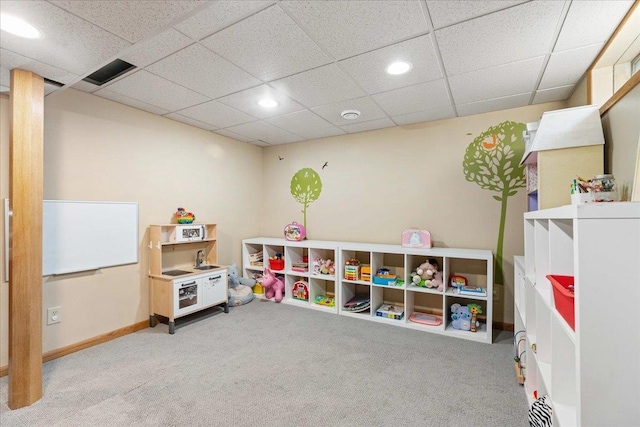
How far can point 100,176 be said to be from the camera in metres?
2.94

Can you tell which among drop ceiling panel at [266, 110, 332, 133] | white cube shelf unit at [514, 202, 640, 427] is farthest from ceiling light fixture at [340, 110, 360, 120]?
white cube shelf unit at [514, 202, 640, 427]

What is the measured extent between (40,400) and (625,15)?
4.31 meters

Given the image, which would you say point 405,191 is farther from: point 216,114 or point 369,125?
point 216,114

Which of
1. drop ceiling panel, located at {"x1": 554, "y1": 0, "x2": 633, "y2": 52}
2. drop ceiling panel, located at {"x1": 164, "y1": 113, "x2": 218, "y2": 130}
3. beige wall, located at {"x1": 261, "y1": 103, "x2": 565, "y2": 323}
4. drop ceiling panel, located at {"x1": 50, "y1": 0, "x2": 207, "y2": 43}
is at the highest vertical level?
drop ceiling panel, located at {"x1": 164, "y1": 113, "x2": 218, "y2": 130}

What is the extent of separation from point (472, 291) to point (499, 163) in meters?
1.44

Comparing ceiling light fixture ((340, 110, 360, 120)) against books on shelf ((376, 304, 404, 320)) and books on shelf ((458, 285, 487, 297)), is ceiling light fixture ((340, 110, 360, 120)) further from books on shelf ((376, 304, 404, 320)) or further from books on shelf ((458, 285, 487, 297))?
books on shelf ((376, 304, 404, 320))

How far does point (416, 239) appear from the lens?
3.51 metres

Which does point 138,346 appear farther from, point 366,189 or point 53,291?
point 366,189

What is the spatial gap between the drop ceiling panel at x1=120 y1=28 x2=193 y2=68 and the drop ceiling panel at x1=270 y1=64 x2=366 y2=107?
801 mm

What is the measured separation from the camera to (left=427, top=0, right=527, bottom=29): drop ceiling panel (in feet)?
5.12

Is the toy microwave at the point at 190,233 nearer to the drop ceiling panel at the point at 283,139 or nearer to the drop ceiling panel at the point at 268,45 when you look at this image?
the drop ceiling panel at the point at 283,139

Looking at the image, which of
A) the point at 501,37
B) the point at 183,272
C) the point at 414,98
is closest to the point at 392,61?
the point at 501,37

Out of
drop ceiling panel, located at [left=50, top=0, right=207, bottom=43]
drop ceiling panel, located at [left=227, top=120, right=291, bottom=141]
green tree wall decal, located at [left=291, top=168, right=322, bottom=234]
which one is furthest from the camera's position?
green tree wall decal, located at [left=291, top=168, right=322, bottom=234]

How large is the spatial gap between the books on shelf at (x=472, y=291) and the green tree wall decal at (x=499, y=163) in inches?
12.6
